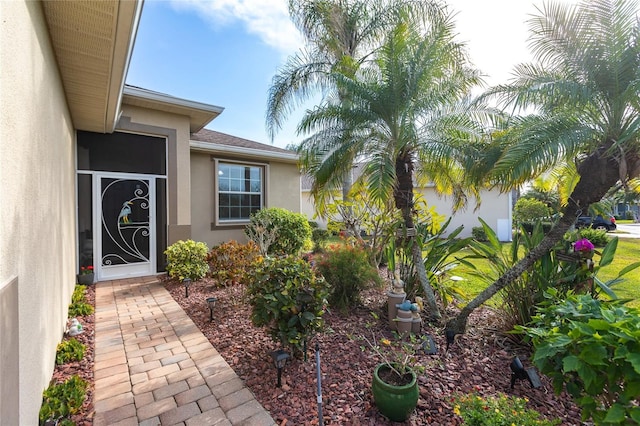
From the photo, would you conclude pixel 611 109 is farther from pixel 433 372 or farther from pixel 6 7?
pixel 6 7

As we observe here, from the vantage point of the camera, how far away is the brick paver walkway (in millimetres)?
2633

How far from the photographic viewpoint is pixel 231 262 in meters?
6.14

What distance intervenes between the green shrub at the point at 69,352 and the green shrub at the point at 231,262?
2.57 metres

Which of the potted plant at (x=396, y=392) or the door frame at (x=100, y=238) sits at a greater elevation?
the door frame at (x=100, y=238)

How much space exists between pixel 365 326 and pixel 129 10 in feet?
16.6

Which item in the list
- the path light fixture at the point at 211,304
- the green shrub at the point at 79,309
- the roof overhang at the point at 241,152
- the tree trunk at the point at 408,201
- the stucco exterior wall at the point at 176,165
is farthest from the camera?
the roof overhang at the point at 241,152

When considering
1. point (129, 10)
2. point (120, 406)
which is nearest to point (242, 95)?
point (129, 10)

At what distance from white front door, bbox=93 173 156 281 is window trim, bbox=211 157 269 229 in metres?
2.14

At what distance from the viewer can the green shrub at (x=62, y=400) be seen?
2.39 metres

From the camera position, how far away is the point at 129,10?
285cm

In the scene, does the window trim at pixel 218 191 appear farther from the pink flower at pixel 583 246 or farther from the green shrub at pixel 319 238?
the pink flower at pixel 583 246

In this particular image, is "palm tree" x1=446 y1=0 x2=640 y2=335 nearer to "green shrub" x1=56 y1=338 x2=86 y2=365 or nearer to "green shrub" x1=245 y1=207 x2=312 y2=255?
"green shrub" x1=56 y1=338 x2=86 y2=365

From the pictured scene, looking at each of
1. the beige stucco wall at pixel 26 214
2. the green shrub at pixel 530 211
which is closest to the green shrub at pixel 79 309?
the beige stucco wall at pixel 26 214

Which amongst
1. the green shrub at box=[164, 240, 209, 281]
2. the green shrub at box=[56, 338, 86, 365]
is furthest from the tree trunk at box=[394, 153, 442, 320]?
the green shrub at box=[56, 338, 86, 365]
